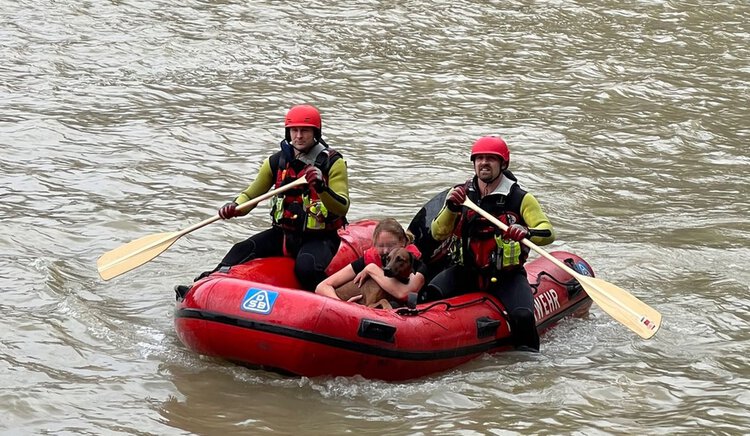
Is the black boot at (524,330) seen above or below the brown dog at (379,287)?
below

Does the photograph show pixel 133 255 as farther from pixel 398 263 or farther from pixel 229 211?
pixel 398 263

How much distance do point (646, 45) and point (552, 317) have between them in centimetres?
1047

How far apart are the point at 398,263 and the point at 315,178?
0.71 metres

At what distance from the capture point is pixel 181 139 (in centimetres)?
1262

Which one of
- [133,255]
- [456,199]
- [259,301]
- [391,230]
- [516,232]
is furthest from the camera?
[133,255]

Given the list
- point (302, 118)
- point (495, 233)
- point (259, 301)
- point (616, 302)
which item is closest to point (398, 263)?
point (495, 233)

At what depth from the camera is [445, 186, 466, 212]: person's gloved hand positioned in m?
7.06

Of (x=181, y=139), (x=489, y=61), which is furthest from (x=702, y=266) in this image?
(x=489, y=61)

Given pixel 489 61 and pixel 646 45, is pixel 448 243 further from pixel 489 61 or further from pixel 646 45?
pixel 646 45

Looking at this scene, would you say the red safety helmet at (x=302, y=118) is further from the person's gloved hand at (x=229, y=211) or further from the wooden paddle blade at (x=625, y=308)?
the wooden paddle blade at (x=625, y=308)

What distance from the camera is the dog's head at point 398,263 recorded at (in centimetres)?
709

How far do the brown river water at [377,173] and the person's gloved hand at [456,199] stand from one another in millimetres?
940

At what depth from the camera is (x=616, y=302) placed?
7.32 m

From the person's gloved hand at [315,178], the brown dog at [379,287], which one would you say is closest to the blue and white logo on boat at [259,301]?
the brown dog at [379,287]
